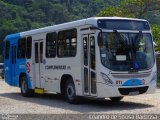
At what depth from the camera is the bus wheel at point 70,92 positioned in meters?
14.6

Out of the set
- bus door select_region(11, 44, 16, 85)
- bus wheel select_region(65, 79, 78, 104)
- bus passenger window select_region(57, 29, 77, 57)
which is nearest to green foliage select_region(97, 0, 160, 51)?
bus door select_region(11, 44, 16, 85)

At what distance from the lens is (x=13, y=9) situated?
8350 centimetres

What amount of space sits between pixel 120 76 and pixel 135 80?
545 mm

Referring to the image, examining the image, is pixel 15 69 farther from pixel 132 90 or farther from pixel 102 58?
pixel 132 90

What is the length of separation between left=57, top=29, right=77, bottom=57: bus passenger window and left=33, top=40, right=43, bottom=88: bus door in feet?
6.00

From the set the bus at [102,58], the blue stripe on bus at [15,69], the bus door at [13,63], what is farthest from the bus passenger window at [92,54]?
the bus door at [13,63]

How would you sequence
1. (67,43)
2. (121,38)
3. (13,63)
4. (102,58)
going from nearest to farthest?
(102,58), (121,38), (67,43), (13,63)

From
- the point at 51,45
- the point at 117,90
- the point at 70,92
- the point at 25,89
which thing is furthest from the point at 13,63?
the point at 117,90

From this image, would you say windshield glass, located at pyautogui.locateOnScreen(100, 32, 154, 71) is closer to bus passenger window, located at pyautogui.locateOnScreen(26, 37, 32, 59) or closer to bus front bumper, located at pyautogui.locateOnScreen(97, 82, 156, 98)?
bus front bumper, located at pyautogui.locateOnScreen(97, 82, 156, 98)

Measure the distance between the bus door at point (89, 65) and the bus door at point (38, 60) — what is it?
373 centimetres

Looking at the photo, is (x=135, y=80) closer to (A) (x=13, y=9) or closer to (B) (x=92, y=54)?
(B) (x=92, y=54)

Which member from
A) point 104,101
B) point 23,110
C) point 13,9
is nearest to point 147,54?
point 104,101

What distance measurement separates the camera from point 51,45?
16297mm

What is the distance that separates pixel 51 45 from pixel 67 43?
1391 millimetres
